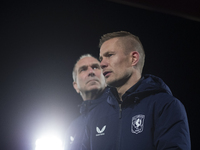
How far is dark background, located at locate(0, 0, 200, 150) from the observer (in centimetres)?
187

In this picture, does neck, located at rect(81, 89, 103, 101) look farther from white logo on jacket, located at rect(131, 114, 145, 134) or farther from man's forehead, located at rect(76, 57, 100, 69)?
white logo on jacket, located at rect(131, 114, 145, 134)

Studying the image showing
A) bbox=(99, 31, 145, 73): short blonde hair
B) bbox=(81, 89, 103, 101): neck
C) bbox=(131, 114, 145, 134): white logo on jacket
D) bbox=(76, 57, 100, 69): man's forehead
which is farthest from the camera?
bbox=(76, 57, 100, 69): man's forehead

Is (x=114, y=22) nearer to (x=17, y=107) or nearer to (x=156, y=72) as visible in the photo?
(x=156, y=72)

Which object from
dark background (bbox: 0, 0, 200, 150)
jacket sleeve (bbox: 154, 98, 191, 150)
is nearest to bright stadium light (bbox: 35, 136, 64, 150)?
dark background (bbox: 0, 0, 200, 150)

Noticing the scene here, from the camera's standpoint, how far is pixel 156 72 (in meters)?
2.02

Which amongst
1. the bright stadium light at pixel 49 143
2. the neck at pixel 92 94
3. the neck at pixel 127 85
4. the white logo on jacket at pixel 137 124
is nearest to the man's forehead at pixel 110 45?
the neck at pixel 127 85

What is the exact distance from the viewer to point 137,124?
129 cm

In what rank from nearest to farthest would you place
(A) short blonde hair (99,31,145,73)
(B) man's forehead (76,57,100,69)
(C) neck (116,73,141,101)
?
(C) neck (116,73,141,101), (A) short blonde hair (99,31,145,73), (B) man's forehead (76,57,100,69)

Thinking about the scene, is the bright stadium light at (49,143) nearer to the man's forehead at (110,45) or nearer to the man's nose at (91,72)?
the man's nose at (91,72)

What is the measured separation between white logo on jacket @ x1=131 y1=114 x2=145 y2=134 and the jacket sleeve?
0.08 m

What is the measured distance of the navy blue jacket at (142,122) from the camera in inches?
45.8

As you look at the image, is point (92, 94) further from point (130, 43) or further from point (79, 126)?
point (130, 43)

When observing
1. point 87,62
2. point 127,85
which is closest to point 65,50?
point 87,62

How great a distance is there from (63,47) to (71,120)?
76 cm
